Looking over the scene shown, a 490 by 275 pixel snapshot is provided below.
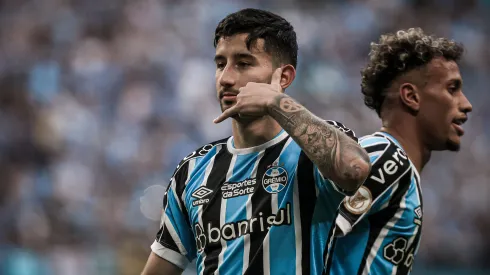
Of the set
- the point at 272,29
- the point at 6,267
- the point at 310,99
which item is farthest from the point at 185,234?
the point at 310,99

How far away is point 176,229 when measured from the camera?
322cm

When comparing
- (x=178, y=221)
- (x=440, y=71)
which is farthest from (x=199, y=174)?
(x=440, y=71)

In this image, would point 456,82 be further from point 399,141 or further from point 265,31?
point 265,31

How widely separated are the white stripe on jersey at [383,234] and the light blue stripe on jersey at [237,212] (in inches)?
23.4

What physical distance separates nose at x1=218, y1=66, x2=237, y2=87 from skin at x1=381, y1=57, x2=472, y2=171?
1071 millimetres

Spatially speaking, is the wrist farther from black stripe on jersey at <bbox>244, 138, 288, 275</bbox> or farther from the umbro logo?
the umbro logo

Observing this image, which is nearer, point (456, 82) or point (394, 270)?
point (394, 270)

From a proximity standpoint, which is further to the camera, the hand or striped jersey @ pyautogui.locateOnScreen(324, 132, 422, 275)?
striped jersey @ pyautogui.locateOnScreen(324, 132, 422, 275)

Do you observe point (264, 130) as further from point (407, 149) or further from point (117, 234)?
point (117, 234)

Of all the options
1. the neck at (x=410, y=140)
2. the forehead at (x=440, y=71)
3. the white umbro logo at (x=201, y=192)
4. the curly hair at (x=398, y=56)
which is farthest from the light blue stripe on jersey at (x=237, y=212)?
the forehead at (x=440, y=71)

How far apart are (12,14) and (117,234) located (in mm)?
4328

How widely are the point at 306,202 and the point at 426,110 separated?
1.12 m

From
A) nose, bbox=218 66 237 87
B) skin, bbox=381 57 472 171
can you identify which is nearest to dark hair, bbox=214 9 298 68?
nose, bbox=218 66 237 87

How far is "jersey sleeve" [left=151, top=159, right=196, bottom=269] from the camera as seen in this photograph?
3.20 metres
